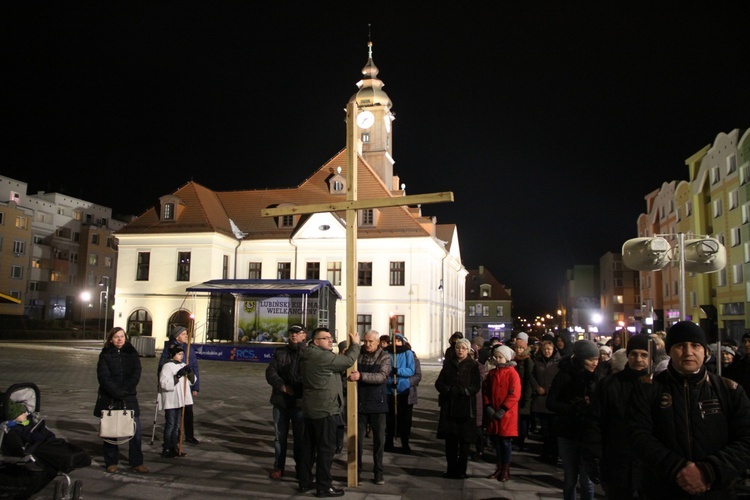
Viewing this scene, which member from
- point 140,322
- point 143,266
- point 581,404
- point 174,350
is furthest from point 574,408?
point 143,266

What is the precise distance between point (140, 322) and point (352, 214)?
35015 mm

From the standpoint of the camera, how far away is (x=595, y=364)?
6367mm

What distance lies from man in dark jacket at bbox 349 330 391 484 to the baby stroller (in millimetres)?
3340

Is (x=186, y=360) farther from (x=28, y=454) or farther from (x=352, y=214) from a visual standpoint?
(x=28, y=454)

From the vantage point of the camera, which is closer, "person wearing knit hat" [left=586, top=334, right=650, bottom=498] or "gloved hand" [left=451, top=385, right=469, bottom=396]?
"person wearing knit hat" [left=586, top=334, right=650, bottom=498]

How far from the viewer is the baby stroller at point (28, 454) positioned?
5.51m

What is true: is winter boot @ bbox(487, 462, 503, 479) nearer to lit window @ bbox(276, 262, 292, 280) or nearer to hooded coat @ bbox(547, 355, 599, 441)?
hooded coat @ bbox(547, 355, 599, 441)

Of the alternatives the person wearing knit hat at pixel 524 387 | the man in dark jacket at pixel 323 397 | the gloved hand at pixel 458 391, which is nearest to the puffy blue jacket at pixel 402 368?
the person wearing knit hat at pixel 524 387

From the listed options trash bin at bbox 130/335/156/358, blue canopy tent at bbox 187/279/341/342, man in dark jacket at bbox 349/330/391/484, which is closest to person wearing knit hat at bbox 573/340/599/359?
man in dark jacket at bbox 349/330/391/484

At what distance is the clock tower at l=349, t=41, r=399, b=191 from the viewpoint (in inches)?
1834

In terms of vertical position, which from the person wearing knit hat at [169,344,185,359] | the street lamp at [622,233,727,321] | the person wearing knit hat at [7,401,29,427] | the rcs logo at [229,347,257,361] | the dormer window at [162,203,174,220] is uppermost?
the dormer window at [162,203,174,220]

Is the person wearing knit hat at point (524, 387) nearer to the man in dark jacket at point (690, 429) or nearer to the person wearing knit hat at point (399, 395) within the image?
the person wearing knit hat at point (399, 395)

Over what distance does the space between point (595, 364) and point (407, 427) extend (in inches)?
164

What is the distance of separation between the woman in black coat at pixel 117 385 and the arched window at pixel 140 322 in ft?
109
